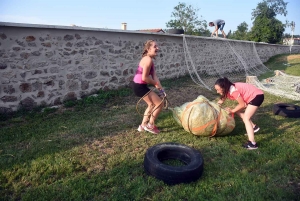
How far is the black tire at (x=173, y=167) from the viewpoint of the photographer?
2.86 m

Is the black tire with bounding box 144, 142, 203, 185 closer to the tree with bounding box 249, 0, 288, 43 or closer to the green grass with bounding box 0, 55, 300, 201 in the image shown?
the green grass with bounding box 0, 55, 300, 201

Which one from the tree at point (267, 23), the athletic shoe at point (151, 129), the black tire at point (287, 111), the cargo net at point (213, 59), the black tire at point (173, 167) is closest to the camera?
the black tire at point (173, 167)

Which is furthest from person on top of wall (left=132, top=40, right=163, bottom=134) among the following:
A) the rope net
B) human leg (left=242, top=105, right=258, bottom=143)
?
the rope net

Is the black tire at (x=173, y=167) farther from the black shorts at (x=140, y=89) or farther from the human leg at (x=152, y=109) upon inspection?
the black shorts at (x=140, y=89)

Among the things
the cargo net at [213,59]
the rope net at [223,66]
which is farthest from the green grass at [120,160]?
the cargo net at [213,59]

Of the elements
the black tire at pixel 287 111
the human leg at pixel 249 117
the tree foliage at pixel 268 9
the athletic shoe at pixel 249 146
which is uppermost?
the tree foliage at pixel 268 9

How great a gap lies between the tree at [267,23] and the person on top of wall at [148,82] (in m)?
29.3

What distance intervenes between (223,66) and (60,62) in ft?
30.8

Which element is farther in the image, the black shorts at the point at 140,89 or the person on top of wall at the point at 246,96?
the black shorts at the point at 140,89

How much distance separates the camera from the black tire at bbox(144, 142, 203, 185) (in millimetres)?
2863

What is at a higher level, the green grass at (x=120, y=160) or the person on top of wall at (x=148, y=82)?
the person on top of wall at (x=148, y=82)

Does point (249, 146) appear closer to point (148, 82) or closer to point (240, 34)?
point (148, 82)

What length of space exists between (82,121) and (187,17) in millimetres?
31321

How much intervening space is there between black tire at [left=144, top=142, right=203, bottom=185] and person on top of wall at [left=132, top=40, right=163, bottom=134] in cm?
99
